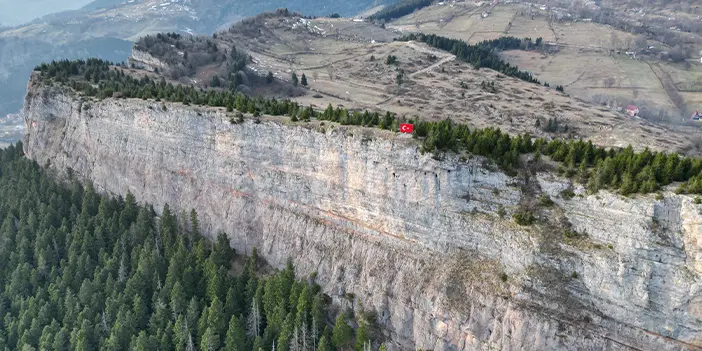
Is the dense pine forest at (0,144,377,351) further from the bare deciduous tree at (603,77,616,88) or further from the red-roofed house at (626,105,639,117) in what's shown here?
the bare deciduous tree at (603,77,616,88)

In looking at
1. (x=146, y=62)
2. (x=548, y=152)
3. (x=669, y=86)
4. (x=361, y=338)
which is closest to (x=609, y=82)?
(x=669, y=86)

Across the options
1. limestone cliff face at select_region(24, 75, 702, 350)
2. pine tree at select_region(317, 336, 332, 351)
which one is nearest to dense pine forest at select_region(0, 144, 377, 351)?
pine tree at select_region(317, 336, 332, 351)

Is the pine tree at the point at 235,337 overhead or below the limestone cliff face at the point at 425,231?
below

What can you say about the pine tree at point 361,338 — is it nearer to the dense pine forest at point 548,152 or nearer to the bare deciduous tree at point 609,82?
the dense pine forest at point 548,152

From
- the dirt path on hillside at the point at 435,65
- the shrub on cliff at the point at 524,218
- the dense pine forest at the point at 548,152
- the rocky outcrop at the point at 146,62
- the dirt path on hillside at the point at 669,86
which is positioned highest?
the rocky outcrop at the point at 146,62

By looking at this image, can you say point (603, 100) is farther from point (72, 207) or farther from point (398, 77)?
point (72, 207)

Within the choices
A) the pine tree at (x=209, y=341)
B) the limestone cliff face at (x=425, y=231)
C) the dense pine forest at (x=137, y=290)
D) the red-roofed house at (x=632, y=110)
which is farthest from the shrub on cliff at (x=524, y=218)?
the red-roofed house at (x=632, y=110)
